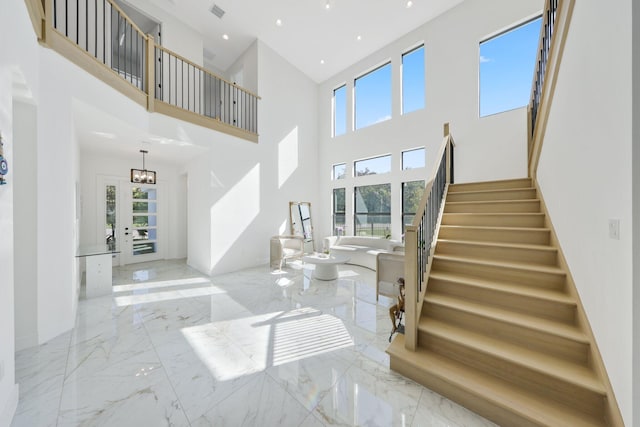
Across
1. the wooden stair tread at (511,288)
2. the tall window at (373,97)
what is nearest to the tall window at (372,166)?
the tall window at (373,97)

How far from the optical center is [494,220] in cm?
306

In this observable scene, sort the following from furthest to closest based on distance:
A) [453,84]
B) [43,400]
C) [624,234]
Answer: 1. [453,84]
2. [43,400]
3. [624,234]

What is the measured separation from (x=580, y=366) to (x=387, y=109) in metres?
6.20

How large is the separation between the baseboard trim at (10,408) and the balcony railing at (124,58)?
3.18 metres

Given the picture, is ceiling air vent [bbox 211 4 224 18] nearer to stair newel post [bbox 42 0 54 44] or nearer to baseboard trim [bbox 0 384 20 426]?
stair newel post [bbox 42 0 54 44]

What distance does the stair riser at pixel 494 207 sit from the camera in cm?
308

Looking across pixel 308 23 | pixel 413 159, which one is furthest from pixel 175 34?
pixel 413 159

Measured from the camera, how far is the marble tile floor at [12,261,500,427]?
170 cm

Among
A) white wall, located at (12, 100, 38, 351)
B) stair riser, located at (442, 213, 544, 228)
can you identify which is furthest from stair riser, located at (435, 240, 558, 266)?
white wall, located at (12, 100, 38, 351)

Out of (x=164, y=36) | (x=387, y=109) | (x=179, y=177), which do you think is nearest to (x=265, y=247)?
(x=179, y=177)

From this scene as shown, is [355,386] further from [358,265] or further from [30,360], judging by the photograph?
[358,265]

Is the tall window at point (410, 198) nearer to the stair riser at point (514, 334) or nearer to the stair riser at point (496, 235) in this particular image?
the stair riser at point (496, 235)

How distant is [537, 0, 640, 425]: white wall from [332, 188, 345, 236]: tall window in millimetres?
5397

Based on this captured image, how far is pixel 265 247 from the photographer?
20.7 ft
